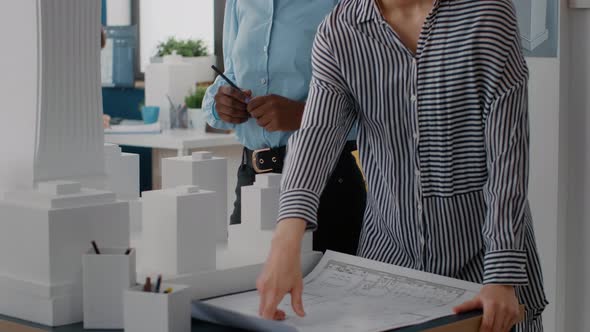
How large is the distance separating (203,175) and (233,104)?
420mm

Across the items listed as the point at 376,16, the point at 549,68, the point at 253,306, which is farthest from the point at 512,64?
the point at 549,68

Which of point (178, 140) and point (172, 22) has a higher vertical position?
point (172, 22)

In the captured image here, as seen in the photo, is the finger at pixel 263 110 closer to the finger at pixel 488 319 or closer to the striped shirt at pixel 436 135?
the striped shirt at pixel 436 135

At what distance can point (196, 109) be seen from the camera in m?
4.81

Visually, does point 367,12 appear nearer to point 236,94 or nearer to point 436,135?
point 436,135

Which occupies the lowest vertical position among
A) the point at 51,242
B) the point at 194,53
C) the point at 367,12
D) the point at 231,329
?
the point at 231,329

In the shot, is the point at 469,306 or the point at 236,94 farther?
the point at 236,94

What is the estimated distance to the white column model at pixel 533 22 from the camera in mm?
2705

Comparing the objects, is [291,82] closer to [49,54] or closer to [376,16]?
[376,16]

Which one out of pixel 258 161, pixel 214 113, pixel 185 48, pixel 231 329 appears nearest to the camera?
pixel 231 329

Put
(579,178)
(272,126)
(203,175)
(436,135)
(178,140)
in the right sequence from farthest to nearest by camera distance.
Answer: (178,140) → (579,178) → (272,126) → (203,175) → (436,135)

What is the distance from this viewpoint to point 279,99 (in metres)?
2.10

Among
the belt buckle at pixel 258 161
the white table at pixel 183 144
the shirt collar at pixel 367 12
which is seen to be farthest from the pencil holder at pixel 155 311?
the white table at pixel 183 144

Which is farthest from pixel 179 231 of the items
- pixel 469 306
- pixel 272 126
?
pixel 272 126
